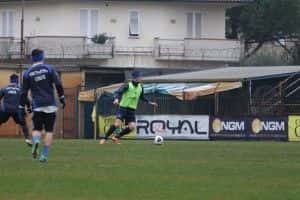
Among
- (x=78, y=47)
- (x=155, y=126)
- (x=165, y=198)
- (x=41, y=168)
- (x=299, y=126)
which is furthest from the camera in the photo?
(x=78, y=47)

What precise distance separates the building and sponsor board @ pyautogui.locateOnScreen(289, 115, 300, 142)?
2097cm

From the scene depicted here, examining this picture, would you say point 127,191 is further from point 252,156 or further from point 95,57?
point 95,57

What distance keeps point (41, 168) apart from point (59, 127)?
31809 mm

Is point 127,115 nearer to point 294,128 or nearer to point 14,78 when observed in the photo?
point 14,78

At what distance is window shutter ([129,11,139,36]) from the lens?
190 ft

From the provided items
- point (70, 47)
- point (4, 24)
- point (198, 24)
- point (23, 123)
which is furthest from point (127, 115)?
point (4, 24)

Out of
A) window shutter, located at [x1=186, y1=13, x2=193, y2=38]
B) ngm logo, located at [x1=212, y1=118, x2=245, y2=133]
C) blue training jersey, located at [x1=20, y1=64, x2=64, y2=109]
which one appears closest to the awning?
ngm logo, located at [x1=212, y1=118, x2=245, y2=133]

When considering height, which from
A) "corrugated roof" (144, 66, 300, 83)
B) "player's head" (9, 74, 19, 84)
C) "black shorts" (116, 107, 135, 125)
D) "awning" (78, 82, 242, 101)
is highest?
"corrugated roof" (144, 66, 300, 83)

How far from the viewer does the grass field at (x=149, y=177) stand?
1170 cm

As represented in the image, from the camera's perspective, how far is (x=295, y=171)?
51.2 ft

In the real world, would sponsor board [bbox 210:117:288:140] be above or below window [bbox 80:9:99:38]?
below

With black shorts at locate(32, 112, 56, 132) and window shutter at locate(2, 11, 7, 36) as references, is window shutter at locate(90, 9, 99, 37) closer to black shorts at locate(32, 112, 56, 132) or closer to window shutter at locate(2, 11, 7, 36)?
window shutter at locate(2, 11, 7, 36)

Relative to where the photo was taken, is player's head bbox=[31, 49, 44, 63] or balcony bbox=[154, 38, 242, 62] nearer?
player's head bbox=[31, 49, 44, 63]

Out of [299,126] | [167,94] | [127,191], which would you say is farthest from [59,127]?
[127,191]
